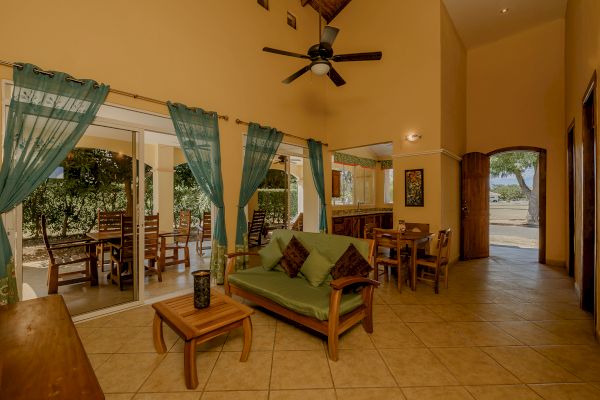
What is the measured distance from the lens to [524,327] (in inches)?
104

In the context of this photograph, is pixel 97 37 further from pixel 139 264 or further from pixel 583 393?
pixel 583 393

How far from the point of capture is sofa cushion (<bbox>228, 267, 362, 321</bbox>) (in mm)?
2252

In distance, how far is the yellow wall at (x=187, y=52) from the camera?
8.48ft

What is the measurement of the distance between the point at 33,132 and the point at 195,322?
7.56 feet

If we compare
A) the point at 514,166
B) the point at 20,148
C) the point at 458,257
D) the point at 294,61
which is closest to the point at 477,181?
the point at 458,257

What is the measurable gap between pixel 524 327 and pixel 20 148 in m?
5.07

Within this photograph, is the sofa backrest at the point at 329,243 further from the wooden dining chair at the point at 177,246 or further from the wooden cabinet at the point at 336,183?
the wooden cabinet at the point at 336,183

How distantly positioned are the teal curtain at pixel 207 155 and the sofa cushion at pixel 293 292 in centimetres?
88

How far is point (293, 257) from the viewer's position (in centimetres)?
304

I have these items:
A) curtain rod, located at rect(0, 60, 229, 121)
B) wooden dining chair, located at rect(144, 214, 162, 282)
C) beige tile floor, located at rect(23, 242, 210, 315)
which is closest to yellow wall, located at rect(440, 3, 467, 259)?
curtain rod, located at rect(0, 60, 229, 121)

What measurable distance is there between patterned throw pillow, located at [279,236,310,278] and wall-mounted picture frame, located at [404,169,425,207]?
2.85 meters

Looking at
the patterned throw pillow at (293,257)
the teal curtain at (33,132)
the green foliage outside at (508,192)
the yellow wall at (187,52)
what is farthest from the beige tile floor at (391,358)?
the green foliage outside at (508,192)

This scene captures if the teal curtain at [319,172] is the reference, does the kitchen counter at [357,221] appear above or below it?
below

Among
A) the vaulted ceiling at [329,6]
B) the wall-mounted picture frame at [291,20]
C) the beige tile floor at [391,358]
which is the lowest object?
the beige tile floor at [391,358]
